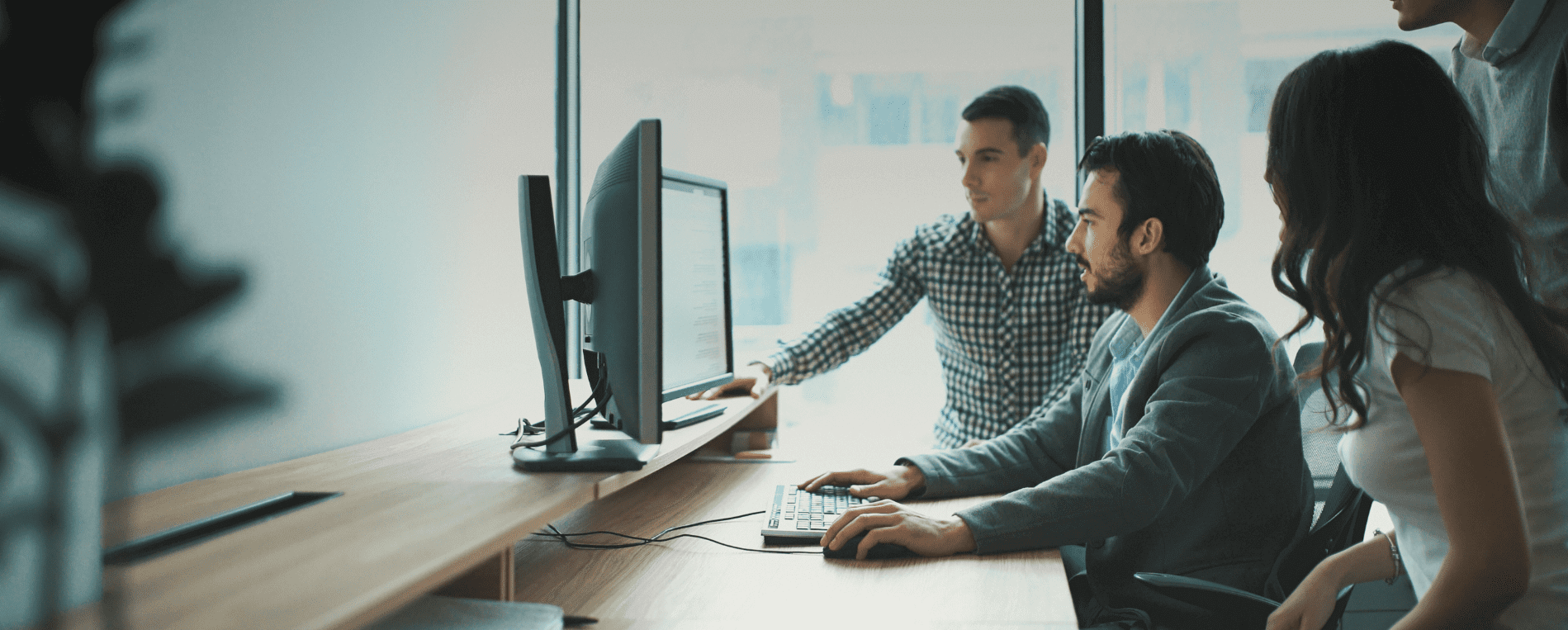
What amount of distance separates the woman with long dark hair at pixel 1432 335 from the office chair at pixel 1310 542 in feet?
0.65

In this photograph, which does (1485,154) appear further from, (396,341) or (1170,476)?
(396,341)

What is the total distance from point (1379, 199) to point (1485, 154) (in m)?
0.15

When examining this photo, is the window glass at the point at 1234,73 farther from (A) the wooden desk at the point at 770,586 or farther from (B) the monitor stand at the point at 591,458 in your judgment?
(B) the monitor stand at the point at 591,458

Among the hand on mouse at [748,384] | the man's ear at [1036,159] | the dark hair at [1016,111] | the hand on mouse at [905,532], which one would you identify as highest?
the dark hair at [1016,111]

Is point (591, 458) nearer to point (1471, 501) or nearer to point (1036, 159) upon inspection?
point (1471, 501)

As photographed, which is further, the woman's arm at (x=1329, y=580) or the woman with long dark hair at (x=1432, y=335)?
the woman's arm at (x=1329, y=580)

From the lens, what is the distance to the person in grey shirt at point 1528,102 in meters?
1.19

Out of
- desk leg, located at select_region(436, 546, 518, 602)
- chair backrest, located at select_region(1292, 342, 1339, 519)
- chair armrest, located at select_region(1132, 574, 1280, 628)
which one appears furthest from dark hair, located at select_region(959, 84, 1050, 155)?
desk leg, located at select_region(436, 546, 518, 602)

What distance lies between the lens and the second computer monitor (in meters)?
1.04

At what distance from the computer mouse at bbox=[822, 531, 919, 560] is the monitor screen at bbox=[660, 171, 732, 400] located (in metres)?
0.35

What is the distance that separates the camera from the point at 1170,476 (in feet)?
3.87

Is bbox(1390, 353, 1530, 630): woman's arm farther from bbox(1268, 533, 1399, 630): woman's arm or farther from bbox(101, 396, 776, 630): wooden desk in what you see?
bbox(101, 396, 776, 630): wooden desk

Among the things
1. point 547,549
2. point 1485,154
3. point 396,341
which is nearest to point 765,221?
point 396,341

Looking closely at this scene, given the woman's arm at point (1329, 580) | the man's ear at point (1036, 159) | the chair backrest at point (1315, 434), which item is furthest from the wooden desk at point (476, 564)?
the man's ear at point (1036, 159)
